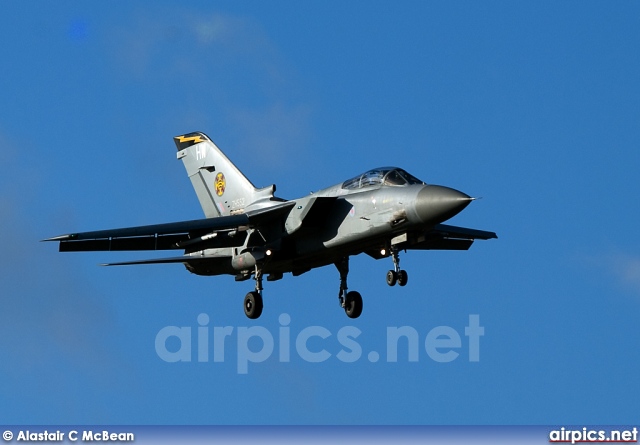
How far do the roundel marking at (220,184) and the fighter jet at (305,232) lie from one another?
264 mm

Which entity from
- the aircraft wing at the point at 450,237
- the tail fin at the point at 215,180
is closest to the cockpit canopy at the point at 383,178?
the aircraft wing at the point at 450,237

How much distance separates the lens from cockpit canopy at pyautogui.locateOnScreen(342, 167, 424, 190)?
36.5 m

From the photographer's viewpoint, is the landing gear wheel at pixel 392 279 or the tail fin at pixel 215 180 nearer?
the landing gear wheel at pixel 392 279

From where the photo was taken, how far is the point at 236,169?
42.4m

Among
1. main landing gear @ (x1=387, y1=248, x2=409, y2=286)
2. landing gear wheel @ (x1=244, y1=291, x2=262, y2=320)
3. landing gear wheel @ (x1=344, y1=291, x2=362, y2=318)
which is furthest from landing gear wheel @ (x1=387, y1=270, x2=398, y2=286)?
landing gear wheel @ (x1=244, y1=291, x2=262, y2=320)

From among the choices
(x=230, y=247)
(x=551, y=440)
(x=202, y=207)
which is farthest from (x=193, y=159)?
(x=551, y=440)

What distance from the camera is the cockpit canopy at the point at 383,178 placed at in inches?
1438

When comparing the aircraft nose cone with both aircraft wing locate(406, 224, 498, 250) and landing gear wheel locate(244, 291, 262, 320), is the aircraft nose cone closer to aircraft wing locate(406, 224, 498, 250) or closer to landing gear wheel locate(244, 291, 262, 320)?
aircraft wing locate(406, 224, 498, 250)

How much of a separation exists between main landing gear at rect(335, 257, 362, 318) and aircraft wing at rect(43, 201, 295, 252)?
2743 mm

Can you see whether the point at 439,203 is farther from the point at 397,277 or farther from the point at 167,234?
the point at 167,234

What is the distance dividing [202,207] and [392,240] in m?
8.48

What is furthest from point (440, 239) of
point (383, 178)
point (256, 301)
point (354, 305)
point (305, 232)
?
point (256, 301)

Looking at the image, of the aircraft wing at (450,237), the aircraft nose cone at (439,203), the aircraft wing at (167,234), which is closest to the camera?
the aircraft nose cone at (439,203)

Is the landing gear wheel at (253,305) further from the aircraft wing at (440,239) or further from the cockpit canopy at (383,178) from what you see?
the cockpit canopy at (383,178)
